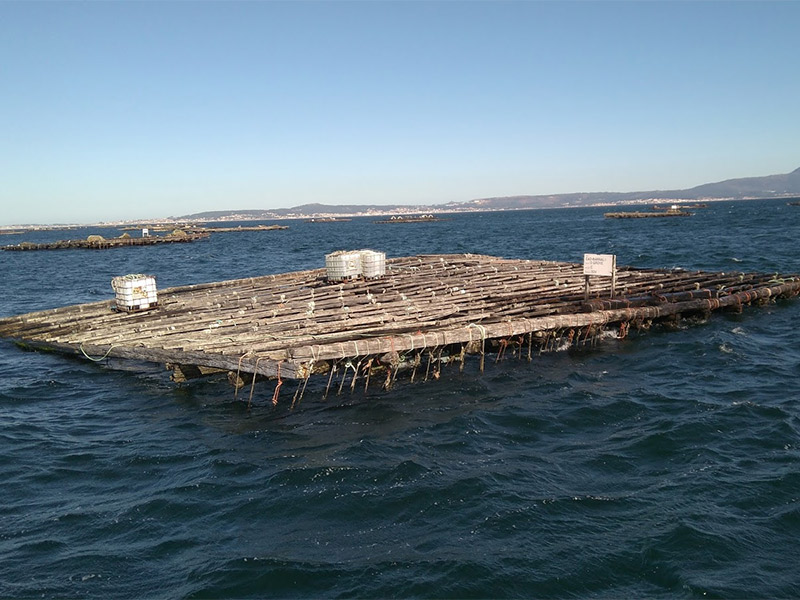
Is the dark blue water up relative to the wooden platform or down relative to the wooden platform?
down

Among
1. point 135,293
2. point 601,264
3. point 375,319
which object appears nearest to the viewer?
point 375,319

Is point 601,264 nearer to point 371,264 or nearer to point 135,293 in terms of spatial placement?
point 371,264

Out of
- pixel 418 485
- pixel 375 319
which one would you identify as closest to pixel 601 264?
pixel 375 319

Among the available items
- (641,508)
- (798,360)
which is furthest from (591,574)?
(798,360)

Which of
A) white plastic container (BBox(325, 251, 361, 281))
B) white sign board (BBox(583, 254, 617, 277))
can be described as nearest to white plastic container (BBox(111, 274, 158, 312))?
white plastic container (BBox(325, 251, 361, 281))

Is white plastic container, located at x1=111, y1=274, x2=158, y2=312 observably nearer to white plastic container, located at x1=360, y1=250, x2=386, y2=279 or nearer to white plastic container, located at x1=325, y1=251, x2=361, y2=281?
white plastic container, located at x1=325, y1=251, x2=361, y2=281

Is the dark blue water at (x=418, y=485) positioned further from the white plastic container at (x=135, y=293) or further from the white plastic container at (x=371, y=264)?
the white plastic container at (x=371, y=264)
